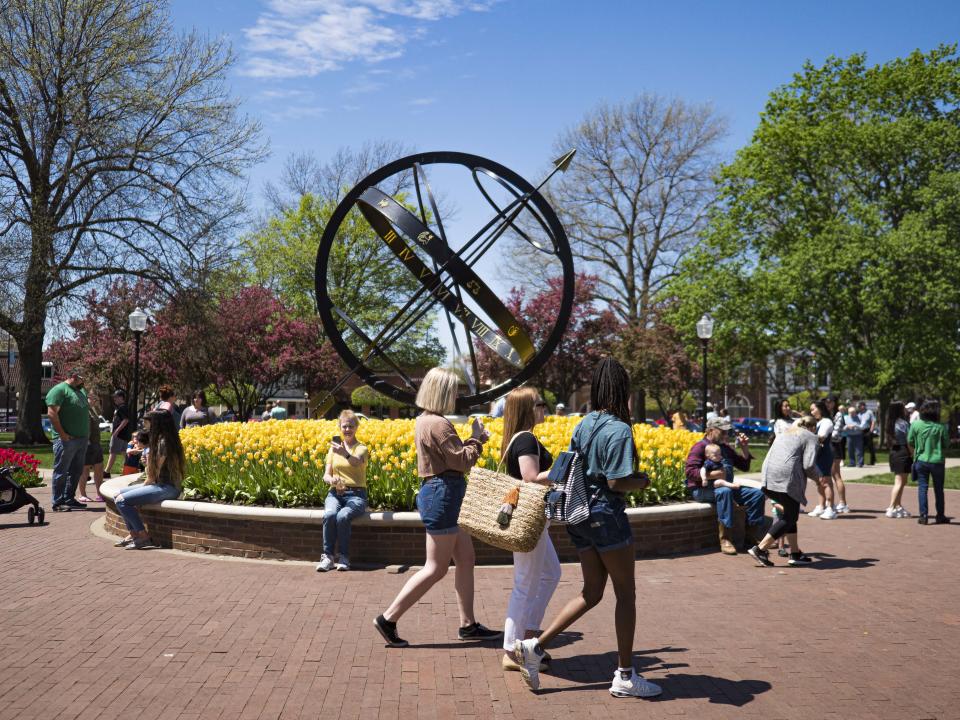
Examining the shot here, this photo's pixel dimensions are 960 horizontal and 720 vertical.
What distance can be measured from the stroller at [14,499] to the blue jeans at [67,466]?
38.6 inches

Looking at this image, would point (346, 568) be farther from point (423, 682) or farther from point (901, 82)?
point (901, 82)

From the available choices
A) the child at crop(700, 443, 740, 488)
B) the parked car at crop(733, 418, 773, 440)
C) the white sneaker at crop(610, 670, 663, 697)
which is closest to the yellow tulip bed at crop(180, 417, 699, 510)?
the child at crop(700, 443, 740, 488)

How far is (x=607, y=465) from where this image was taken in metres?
4.64

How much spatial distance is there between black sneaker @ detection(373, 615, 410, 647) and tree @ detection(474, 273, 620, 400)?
35985 mm

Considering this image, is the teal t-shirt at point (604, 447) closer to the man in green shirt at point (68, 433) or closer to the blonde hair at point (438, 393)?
the blonde hair at point (438, 393)

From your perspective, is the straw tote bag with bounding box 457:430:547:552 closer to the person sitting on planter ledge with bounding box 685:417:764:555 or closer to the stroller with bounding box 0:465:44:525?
the person sitting on planter ledge with bounding box 685:417:764:555

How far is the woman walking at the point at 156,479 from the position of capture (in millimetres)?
8930

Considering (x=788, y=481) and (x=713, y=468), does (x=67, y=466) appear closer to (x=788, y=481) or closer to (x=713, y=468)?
(x=713, y=468)

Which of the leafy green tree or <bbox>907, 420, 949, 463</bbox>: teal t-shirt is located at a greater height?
the leafy green tree

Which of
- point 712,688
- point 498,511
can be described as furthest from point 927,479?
point 498,511

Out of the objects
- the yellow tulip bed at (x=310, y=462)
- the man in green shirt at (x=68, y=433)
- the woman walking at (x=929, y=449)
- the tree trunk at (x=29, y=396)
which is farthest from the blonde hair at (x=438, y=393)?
the tree trunk at (x=29, y=396)

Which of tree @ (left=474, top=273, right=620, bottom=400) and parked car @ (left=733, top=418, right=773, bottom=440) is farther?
parked car @ (left=733, top=418, right=773, bottom=440)

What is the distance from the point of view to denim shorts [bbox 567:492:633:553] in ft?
15.2

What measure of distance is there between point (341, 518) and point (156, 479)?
2419mm
